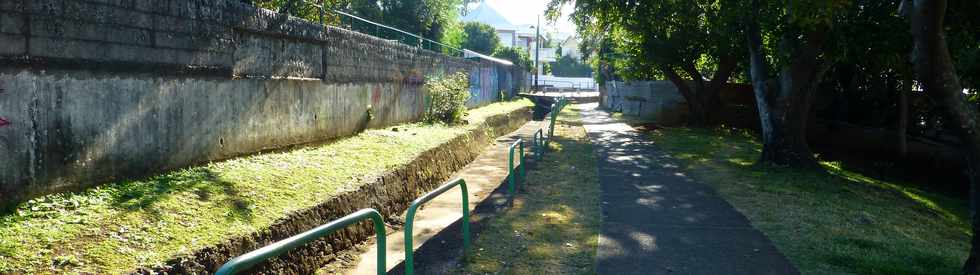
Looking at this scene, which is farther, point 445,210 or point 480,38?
point 480,38

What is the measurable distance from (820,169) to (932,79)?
7665mm

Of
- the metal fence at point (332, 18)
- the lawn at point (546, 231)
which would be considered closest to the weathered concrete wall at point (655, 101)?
the metal fence at point (332, 18)

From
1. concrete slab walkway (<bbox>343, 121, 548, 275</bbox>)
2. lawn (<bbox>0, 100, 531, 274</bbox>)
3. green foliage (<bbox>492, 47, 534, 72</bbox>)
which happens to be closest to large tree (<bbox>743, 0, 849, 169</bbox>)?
concrete slab walkway (<bbox>343, 121, 548, 275</bbox>)

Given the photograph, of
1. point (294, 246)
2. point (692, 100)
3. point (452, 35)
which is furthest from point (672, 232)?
point (452, 35)

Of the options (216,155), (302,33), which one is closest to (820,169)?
(302,33)

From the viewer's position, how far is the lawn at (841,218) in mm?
6605

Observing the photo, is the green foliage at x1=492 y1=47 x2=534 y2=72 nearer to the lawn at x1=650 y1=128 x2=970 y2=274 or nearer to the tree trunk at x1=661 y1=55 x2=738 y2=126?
the tree trunk at x1=661 y1=55 x2=738 y2=126

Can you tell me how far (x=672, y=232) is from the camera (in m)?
7.46

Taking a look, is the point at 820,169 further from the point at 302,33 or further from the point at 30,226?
the point at 30,226

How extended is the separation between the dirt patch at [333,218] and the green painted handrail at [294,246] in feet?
3.61

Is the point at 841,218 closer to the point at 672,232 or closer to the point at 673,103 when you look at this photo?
the point at 672,232

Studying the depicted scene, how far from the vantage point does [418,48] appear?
16.0m

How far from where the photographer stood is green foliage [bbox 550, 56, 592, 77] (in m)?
79.8

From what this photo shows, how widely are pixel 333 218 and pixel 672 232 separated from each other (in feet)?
11.1
